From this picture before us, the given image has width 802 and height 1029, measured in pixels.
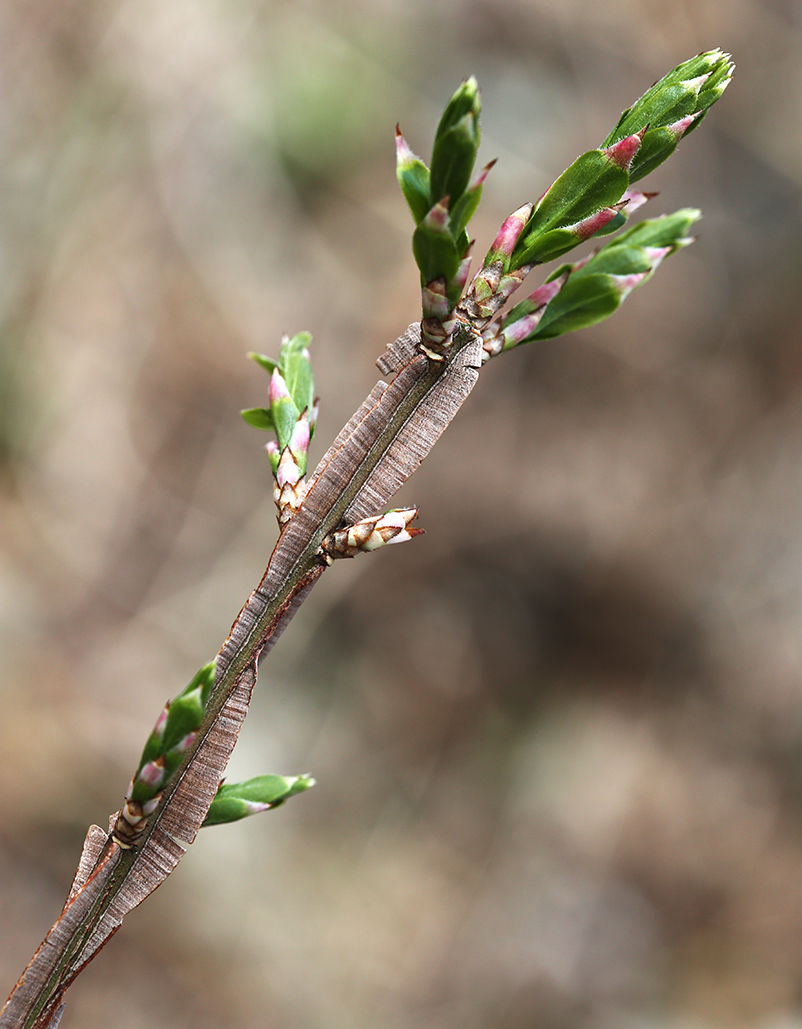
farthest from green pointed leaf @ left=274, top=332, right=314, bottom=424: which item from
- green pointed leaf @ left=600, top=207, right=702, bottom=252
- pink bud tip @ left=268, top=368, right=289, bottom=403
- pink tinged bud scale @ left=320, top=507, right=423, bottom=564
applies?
green pointed leaf @ left=600, top=207, right=702, bottom=252

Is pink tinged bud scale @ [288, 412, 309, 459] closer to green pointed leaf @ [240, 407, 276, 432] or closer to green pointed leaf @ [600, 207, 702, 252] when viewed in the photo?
green pointed leaf @ [240, 407, 276, 432]

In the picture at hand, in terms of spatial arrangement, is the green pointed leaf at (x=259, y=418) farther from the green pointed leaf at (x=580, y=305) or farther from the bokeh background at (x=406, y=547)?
the bokeh background at (x=406, y=547)

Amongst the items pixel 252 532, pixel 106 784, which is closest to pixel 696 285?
pixel 252 532

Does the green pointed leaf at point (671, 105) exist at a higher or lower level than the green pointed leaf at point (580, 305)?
higher

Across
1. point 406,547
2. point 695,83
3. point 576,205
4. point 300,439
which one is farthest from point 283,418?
point 406,547

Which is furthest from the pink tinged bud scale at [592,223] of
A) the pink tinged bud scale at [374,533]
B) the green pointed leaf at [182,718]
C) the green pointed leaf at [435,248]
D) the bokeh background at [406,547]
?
the bokeh background at [406,547]

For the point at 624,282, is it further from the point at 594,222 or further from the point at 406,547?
the point at 406,547

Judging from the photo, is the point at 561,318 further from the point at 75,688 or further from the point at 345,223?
the point at 75,688
